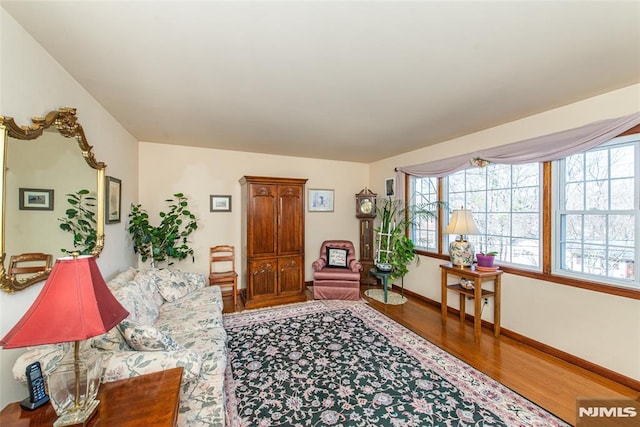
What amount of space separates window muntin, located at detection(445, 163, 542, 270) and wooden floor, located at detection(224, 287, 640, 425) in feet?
3.04

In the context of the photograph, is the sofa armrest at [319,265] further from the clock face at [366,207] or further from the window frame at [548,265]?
the window frame at [548,265]

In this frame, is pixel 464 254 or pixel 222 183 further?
pixel 222 183

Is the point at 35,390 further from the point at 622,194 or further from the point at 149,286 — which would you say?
the point at 622,194

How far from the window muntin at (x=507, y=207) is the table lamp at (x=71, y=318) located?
3682mm

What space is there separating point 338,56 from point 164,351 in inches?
84.8

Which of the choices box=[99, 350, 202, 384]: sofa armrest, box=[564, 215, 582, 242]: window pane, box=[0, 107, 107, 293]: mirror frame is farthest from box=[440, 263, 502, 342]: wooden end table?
box=[0, 107, 107, 293]: mirror frame

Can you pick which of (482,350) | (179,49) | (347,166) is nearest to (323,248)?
(347,166)

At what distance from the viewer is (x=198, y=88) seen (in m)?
2.12

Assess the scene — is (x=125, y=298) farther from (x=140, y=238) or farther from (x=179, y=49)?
(x=179, y=49)

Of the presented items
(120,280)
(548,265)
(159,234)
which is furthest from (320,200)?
(548,265)

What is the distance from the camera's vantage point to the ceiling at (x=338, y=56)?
4.30 ft

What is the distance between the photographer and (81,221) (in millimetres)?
1990

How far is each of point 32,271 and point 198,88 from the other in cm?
164

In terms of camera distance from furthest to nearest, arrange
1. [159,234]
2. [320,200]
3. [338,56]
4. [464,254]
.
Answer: [320,200]
[159,234]
[464,254]
[338,56]
